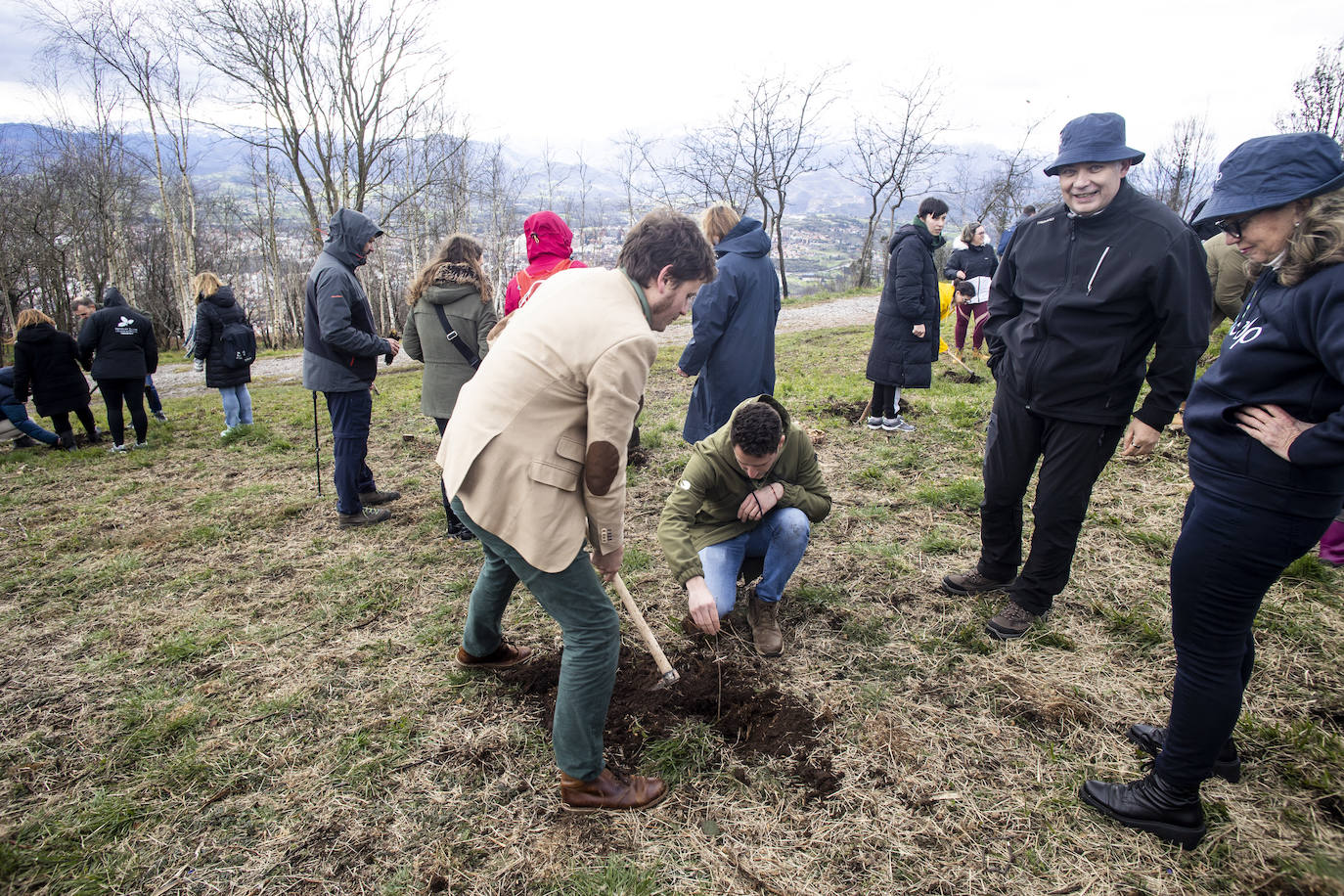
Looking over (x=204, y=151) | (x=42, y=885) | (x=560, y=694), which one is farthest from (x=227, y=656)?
(x=204, y=151)

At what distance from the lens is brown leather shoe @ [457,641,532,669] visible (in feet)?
10.2

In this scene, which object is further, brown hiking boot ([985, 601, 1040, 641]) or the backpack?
the backpack

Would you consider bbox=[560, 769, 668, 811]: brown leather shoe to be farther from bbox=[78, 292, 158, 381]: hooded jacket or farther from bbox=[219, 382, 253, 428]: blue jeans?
bbox=[78, 292, 158, 381]: hooded jacket

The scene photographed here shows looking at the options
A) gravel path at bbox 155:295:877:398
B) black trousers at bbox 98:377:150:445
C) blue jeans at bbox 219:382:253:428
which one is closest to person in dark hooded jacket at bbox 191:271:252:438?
blue jeans at bbox 219:382:253:428

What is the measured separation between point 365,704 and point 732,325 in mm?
2822

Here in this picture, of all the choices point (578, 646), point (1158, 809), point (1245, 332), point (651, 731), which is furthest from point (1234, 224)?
point (651, 731)

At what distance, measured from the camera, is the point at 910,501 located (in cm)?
489

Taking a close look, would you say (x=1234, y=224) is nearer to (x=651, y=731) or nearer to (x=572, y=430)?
(x=572, y=430)

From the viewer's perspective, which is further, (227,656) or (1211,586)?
(227,656)

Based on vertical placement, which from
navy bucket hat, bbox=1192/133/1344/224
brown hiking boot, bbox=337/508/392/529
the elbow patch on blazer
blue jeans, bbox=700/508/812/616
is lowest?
brown hiking boot, bbox=337/508/392/529

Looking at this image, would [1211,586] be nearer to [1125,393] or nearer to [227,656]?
[1125,393]

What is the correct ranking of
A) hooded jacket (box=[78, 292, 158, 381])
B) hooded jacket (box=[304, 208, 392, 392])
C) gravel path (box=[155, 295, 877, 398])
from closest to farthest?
1. hooded jacket (box=[304, 208, 392, 392])
2. hooded jacket (box=[78, 292, 158, 381])
3. gravel path (box=[155, 295, 877, 398])

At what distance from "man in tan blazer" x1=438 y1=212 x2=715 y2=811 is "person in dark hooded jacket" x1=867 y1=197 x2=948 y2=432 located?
171 inches

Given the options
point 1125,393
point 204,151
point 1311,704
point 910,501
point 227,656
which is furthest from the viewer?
point 204,151
